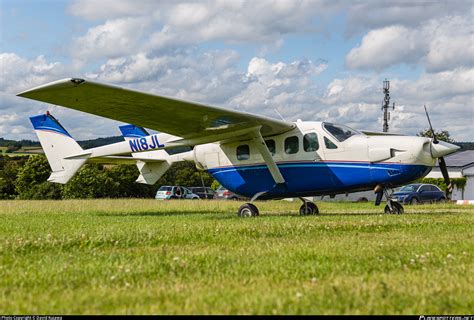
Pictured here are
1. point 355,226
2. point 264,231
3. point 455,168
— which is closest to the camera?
point 264,231

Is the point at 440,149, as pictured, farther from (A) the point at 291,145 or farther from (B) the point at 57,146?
(B) the point at 57,146

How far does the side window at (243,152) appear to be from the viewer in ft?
55.3

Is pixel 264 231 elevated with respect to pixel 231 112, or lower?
lower

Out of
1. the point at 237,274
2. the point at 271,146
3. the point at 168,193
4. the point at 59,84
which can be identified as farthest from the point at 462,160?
the point at 237,274

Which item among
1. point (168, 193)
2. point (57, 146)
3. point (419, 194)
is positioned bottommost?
point (419, 194)

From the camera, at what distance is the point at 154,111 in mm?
14961

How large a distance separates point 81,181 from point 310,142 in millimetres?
42237

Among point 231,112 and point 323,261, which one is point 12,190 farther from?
point 323,261

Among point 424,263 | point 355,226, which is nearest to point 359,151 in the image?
point 355,226

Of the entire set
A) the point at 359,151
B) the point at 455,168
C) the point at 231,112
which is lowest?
the point at 455,168

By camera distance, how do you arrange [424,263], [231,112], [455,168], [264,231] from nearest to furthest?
[424,263]
[264,231]
[231,112]
[455,168]

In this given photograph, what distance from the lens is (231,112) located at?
14.7 m

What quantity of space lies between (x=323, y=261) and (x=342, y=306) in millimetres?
1947

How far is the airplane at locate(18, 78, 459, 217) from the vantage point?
14.1 metres
